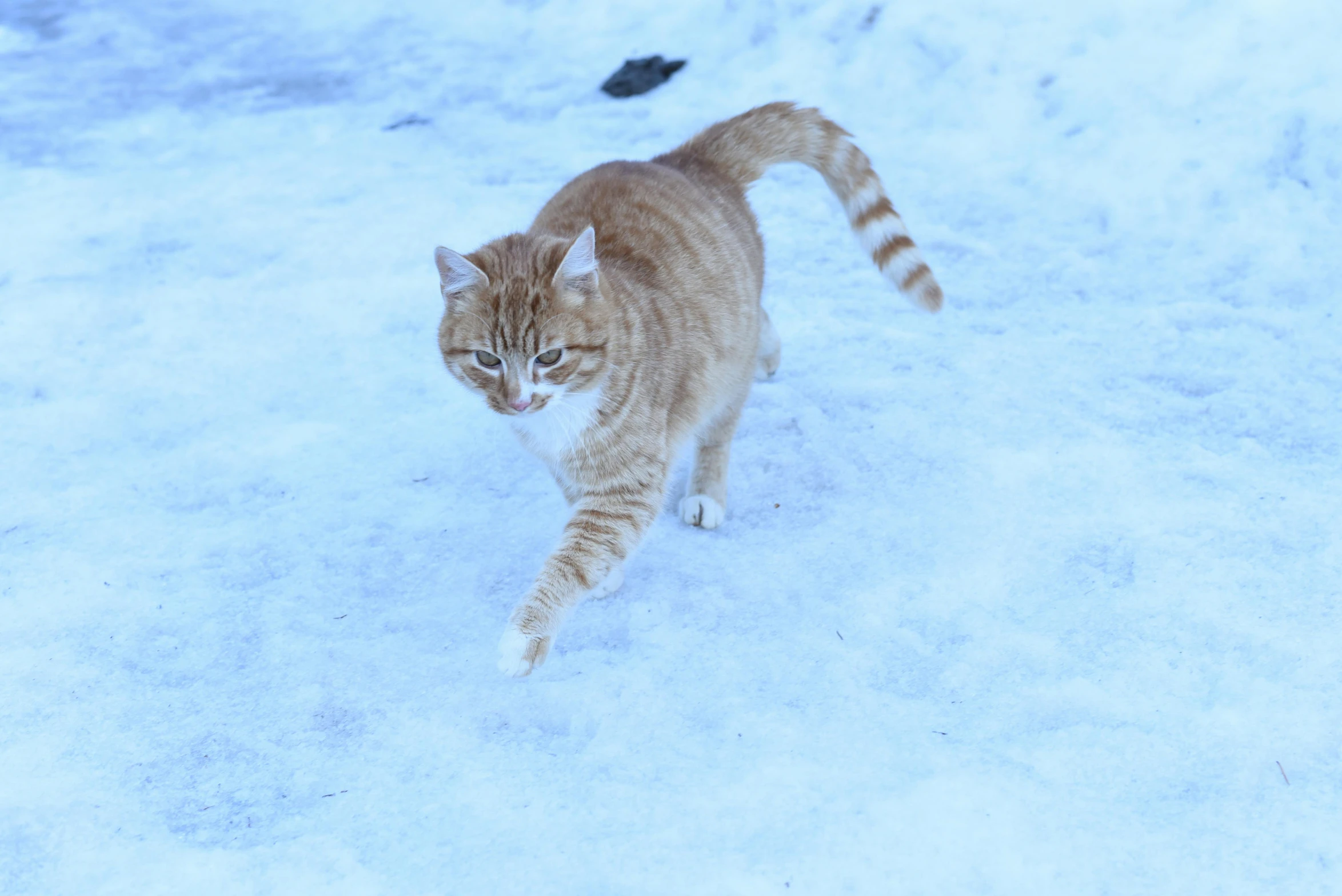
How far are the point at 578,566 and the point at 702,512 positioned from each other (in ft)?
2.47

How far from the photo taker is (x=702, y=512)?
3262 mm

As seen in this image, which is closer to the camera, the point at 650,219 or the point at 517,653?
the point at 517,653

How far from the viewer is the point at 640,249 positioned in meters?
3.06

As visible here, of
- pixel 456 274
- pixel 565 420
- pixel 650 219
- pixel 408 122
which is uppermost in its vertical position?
pixel 456 274

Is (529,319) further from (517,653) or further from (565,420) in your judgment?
(517,653)

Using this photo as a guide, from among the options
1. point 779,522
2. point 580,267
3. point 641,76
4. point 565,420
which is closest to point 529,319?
point 580,267

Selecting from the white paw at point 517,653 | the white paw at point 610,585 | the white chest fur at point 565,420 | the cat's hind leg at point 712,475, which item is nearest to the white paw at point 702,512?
the cat's hind leg at point 712,475

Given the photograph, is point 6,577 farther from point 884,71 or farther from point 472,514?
point 884,71

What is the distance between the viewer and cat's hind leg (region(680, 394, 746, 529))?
10.7 feet

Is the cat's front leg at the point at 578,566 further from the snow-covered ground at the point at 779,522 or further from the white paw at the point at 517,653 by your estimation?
the snow-covered ground at the point at 779,522

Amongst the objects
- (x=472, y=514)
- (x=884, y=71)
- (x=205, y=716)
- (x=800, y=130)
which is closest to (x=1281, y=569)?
(x=800, y=130)

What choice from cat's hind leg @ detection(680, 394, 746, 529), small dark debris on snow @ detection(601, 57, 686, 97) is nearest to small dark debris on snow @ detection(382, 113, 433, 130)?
small dark debris on snow @ detection(601, 57, 686, 97)

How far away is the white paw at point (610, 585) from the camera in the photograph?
9.57 ft

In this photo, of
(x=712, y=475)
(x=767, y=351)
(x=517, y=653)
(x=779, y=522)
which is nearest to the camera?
(x=517, y=653)
